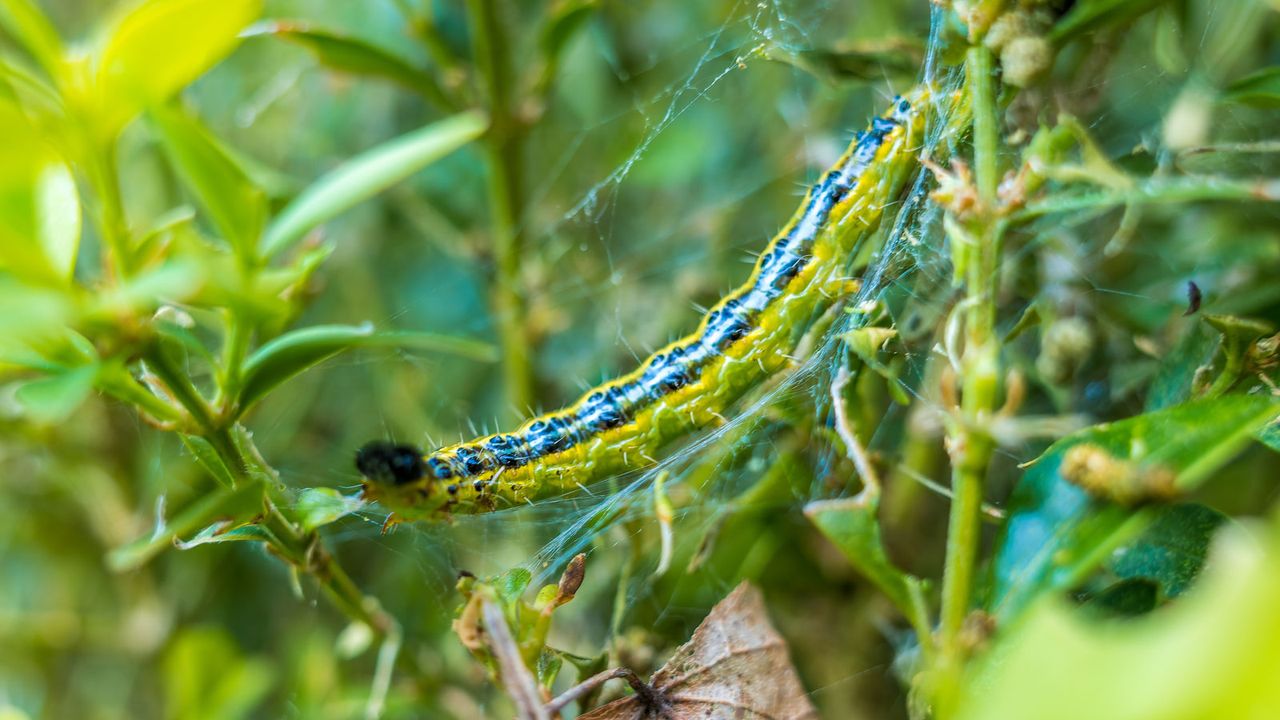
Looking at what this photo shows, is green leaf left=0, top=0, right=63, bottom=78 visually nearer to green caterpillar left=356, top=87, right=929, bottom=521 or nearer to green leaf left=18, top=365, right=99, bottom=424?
green leaf left=18, top=365, right=99, bottom=424

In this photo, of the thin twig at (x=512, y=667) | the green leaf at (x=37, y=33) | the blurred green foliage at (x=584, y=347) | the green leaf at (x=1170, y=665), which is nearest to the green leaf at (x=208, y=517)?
the blurred green foliage at (x=584, y=347)

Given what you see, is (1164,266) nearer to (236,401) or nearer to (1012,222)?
(1012,222)

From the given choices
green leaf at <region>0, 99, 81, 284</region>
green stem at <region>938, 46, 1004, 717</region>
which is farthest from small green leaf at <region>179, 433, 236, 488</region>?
green stem at <region>938, 46, 1004, 717</region>

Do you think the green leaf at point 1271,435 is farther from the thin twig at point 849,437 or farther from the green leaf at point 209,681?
the green leaf at point 209,681

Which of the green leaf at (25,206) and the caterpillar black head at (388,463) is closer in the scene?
the green leaf at (25,206)

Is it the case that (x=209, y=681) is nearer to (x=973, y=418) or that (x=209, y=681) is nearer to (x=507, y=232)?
(x=507, y=232)

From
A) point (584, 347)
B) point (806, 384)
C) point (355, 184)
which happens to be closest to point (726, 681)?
point (806, 384)

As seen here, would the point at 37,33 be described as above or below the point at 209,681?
above
